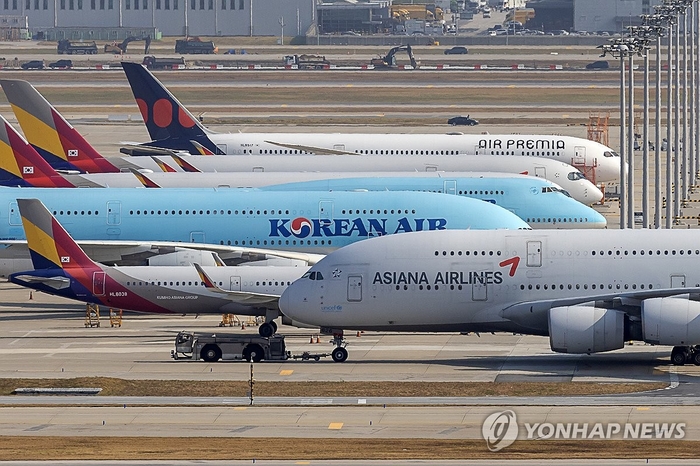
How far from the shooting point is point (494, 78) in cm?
19525

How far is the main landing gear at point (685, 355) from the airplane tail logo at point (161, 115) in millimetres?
49878

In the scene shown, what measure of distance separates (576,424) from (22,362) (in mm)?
21729

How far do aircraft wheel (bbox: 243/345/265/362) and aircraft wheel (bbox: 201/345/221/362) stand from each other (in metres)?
1.01

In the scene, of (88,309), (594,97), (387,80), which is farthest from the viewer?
(387,80)

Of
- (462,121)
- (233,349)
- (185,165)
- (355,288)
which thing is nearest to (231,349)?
(233,349)

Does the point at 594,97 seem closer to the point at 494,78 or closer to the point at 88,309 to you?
the point at 494,78

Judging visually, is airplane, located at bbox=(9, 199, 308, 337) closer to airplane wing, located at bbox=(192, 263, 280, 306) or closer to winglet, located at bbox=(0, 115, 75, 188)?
airplane wing, located at bbox=(192, 263, 280, 306)

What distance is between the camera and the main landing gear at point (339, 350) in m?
52.6

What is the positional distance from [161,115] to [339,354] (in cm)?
4692

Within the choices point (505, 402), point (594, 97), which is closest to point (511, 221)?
point (505, 402)

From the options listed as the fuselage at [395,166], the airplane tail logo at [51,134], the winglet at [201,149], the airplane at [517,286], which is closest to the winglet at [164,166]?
the fuselage at [395,166]

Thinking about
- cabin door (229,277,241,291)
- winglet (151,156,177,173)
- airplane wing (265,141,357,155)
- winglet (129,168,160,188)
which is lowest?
cabin door (229,277,241,291)

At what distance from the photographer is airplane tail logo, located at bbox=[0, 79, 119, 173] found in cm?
8112

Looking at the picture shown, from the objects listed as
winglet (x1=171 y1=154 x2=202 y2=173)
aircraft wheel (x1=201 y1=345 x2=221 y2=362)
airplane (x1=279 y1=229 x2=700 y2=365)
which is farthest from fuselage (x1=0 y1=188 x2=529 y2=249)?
winglet (x1=171 y1=154 x2=202 y2=173)
